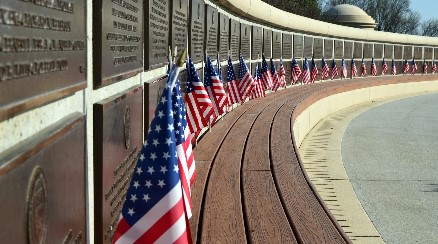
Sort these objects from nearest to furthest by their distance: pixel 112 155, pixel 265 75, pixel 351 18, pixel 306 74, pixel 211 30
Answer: pixel 112 155 → pixel 211 30 → pixel 265 75 → pixel 306 74 → pixel 351 18

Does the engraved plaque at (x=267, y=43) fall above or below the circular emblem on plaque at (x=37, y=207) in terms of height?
above

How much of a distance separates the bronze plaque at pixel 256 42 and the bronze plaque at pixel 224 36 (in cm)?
371

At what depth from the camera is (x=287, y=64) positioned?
22281 mm

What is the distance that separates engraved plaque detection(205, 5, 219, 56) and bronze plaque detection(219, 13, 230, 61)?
0.46m

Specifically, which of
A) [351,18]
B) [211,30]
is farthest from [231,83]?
[351,18]

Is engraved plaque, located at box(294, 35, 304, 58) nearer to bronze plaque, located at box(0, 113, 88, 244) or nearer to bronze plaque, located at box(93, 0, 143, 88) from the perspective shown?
bronze plaque, located at box(93, 0, 143, 88)

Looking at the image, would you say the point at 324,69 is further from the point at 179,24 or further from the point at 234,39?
→ the point at 179,24

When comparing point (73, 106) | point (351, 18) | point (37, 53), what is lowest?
point (73, 106)

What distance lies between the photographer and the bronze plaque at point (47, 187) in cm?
181

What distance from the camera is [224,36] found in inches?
465

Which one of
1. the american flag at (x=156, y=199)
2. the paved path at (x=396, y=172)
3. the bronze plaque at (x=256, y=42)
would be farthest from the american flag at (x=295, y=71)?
the american flag at (x=156, y=199)

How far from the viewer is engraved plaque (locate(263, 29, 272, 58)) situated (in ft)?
60.1

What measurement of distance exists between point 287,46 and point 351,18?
3362cm

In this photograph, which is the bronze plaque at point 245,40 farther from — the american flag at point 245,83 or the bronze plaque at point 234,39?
the american flag at point 245,83
